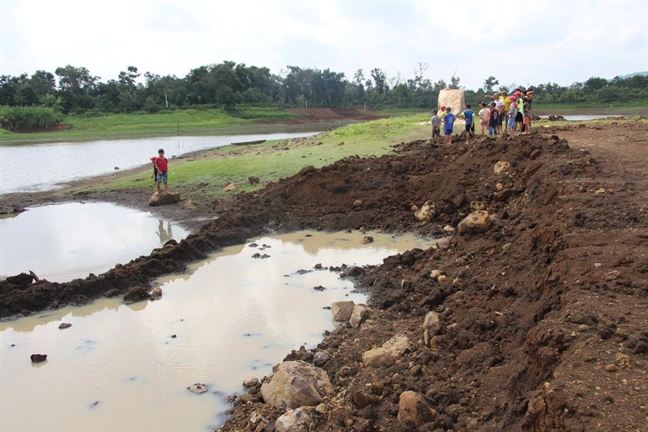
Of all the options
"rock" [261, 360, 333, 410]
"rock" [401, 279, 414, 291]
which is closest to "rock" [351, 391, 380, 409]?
"rock" [261, 360, 333, 410]

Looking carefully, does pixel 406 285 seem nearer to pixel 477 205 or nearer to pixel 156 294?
pixel 156 294

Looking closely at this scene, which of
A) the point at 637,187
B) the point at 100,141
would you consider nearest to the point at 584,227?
the point at 637,187

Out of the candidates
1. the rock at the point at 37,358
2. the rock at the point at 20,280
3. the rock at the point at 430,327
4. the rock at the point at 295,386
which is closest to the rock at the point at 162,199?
the rock at the point at 20,280

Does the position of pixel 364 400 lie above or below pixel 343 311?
above

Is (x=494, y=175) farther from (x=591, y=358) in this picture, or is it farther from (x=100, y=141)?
(x=100, y=141)

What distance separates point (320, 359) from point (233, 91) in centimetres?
7213

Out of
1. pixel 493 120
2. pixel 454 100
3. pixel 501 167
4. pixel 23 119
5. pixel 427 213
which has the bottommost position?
pixel 427 213

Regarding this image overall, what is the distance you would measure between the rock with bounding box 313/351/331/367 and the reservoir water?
63.6 ft

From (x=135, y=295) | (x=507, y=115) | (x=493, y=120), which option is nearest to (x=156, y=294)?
(x=135, y=295)

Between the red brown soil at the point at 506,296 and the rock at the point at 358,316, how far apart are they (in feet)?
0.43

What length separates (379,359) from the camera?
19.1 feet

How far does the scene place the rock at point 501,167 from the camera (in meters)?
12.7

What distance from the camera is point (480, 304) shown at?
20.9ft

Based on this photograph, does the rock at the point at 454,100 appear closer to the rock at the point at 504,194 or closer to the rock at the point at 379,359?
the rock at the point at 504,194
